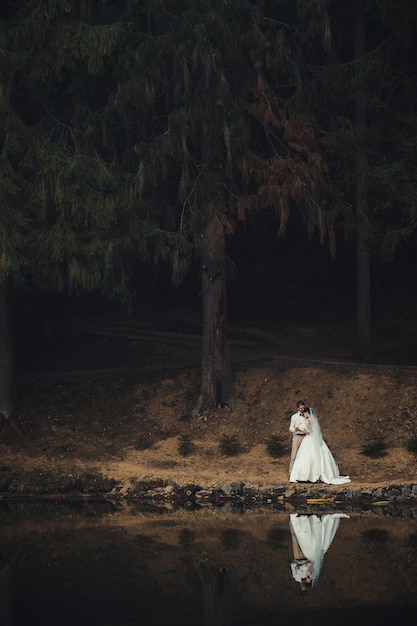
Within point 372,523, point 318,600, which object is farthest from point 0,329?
point 318,600

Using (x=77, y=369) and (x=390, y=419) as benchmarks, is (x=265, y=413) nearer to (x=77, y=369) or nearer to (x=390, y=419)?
(x=390, y=419)

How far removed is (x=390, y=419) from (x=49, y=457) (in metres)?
7.88

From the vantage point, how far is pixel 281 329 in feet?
119

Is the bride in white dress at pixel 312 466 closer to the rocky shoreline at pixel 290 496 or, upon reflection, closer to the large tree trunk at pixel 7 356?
the rocky shoreline at pixel 290 496

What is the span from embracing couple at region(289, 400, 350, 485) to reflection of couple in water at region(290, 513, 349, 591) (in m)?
2.17

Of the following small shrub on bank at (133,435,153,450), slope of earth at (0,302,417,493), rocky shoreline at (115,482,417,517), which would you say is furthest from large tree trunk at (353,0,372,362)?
rocky shoreline at (115,482,417,517)

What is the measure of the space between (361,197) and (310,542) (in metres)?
12.4

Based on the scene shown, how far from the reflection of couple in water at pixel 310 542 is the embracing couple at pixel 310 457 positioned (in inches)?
85.5

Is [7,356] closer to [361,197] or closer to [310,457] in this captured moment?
[310,457]

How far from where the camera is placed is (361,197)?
2806 centimetres

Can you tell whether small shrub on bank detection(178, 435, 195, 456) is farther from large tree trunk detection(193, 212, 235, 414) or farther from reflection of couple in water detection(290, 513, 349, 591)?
reflection of couple in water detection(290, 513, 349, 591)

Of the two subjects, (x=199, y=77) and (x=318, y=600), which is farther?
(x=199, y=77)

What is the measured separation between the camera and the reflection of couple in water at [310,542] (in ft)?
51.5

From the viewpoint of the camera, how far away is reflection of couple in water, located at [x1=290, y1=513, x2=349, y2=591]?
1571 centimetres
